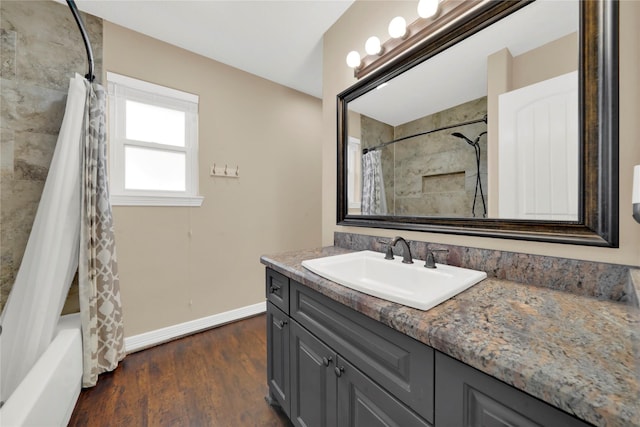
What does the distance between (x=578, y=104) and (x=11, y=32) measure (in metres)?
3.09

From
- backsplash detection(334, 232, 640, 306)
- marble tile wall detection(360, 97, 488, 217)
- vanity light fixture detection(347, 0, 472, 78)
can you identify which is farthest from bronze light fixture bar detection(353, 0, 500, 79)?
backsplash detection(334, 232, 640, 306)

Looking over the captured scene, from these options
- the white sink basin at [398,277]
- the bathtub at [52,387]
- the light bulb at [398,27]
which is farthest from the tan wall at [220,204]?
the light bulb at [398,27]

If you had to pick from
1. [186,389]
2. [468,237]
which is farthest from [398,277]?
[186,389]

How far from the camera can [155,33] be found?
6.64ft

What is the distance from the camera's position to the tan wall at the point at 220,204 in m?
2.04

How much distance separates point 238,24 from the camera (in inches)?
74.9

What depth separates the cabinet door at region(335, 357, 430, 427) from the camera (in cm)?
68

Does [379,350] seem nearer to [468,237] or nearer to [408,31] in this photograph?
[468,237]

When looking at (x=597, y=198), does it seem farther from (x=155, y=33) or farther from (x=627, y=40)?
(x=155, y=33)

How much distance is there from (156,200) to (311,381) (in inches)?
75.1

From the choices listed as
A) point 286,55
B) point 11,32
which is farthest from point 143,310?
point 286,55

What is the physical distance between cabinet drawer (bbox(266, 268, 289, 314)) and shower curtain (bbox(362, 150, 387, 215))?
72cm

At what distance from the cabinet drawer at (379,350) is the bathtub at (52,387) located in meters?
1.12

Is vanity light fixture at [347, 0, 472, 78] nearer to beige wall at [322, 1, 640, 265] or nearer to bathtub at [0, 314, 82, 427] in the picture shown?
beige wall at [322, 1, 640, 265]
